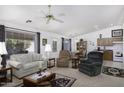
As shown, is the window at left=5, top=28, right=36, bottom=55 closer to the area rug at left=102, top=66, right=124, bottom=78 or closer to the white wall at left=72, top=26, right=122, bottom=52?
the area rug at left=102, top=66, right=124, bottom=78

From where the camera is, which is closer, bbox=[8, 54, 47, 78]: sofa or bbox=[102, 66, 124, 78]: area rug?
bbox=[8, 54, 47, 78]: sofa

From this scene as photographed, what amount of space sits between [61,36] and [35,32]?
2.81m

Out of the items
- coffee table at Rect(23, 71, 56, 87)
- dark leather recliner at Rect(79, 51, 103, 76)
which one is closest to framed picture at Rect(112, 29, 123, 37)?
dark leather recliner at Rect(79, 51, 103, 76)

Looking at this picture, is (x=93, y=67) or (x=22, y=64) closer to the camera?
(x=22, y=64)

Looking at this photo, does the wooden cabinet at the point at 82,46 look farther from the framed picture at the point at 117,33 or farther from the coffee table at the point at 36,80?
the coffee table at the point at 36,80

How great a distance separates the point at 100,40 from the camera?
827 centimetres

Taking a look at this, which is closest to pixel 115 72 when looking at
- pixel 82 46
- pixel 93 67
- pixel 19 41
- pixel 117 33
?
pixel 93 67

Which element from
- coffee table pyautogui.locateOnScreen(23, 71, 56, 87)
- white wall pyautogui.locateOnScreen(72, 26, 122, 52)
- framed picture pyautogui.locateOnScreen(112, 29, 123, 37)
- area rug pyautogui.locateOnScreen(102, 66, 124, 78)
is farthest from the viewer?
white wall pyautogui.locateOnScreen(72, 26, 122, 52)

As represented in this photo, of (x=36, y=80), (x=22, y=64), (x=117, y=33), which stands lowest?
(x=36, y=80)

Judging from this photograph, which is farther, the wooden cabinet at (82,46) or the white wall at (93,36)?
the wooden cabinet at (82,46)

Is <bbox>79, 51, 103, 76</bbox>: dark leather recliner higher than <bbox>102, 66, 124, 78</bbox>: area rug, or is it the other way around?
<bbox>79, 51, 103, 76</bbox>: dark leather recliner

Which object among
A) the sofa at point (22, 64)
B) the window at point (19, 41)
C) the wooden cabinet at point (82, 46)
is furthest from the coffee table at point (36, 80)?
the wooden cabinet at point (82, 46)

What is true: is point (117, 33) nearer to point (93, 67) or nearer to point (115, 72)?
point (115, 72)

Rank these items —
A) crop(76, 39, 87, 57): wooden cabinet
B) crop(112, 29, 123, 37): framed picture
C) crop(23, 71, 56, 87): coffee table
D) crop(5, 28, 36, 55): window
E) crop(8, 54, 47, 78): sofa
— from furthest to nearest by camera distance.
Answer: crop(76, 39, 87, 57): wooden cabinet < crop(112, 29, 123, 37): framed picture < crop(5, 28, 36, 55): window < crop(8, 54, 47, 78): sofa < crop(23, 71, 56, 87): coffee table
